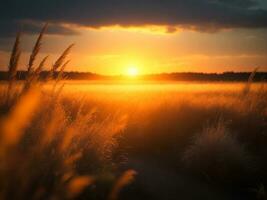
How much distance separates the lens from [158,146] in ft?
29.1

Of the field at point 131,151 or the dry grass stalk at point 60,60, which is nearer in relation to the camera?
the field at point 131,151

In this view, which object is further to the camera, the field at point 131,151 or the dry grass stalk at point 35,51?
the dry grass stalk at point 35,51

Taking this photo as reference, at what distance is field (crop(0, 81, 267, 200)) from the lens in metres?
3.67

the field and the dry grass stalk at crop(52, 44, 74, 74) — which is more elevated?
the dry grass stalk at crop(52, 44, 74, 74)

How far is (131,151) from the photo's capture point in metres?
8.37

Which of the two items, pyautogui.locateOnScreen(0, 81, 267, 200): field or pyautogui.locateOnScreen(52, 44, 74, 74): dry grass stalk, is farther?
pyautogui.locateOnScreen(52, 44, 74, 74): dry grass stalk

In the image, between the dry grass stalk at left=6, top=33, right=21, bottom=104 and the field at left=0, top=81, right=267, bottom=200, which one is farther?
the dry grass stalk at left=6, top=33, right=21, bottom=104

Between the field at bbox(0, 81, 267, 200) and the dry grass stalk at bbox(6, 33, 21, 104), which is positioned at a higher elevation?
the dry grass stalk at bbox(6, 33, 21, 104)

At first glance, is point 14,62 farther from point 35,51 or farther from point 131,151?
point 131,151

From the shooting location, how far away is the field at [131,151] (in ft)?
12.0

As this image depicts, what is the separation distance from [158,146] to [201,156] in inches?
Result: 78.7

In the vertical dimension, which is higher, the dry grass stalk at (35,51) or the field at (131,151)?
the dry grass stalk at (35,51)

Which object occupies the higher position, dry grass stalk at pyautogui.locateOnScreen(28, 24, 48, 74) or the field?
dry grass stalk at pyautogui.locateOnScreen(28, 24, 48, 74)

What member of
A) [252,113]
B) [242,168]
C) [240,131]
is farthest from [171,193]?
[252,113]
